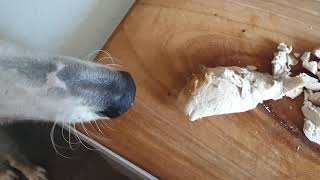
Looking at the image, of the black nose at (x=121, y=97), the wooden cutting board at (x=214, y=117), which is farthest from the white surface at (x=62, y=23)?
the black nose at (x=121, y=97)

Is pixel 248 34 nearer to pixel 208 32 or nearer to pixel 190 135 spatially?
pixel 208 32

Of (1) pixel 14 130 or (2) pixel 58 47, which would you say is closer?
(2) pixel 58 47

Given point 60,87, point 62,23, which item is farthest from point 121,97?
point 62,23

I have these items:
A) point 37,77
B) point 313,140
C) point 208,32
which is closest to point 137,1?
point 208,32

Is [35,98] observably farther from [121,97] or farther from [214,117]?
[214,117]

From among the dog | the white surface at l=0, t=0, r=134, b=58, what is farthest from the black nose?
the white surface at l=0, t=0, r=134, b=58
